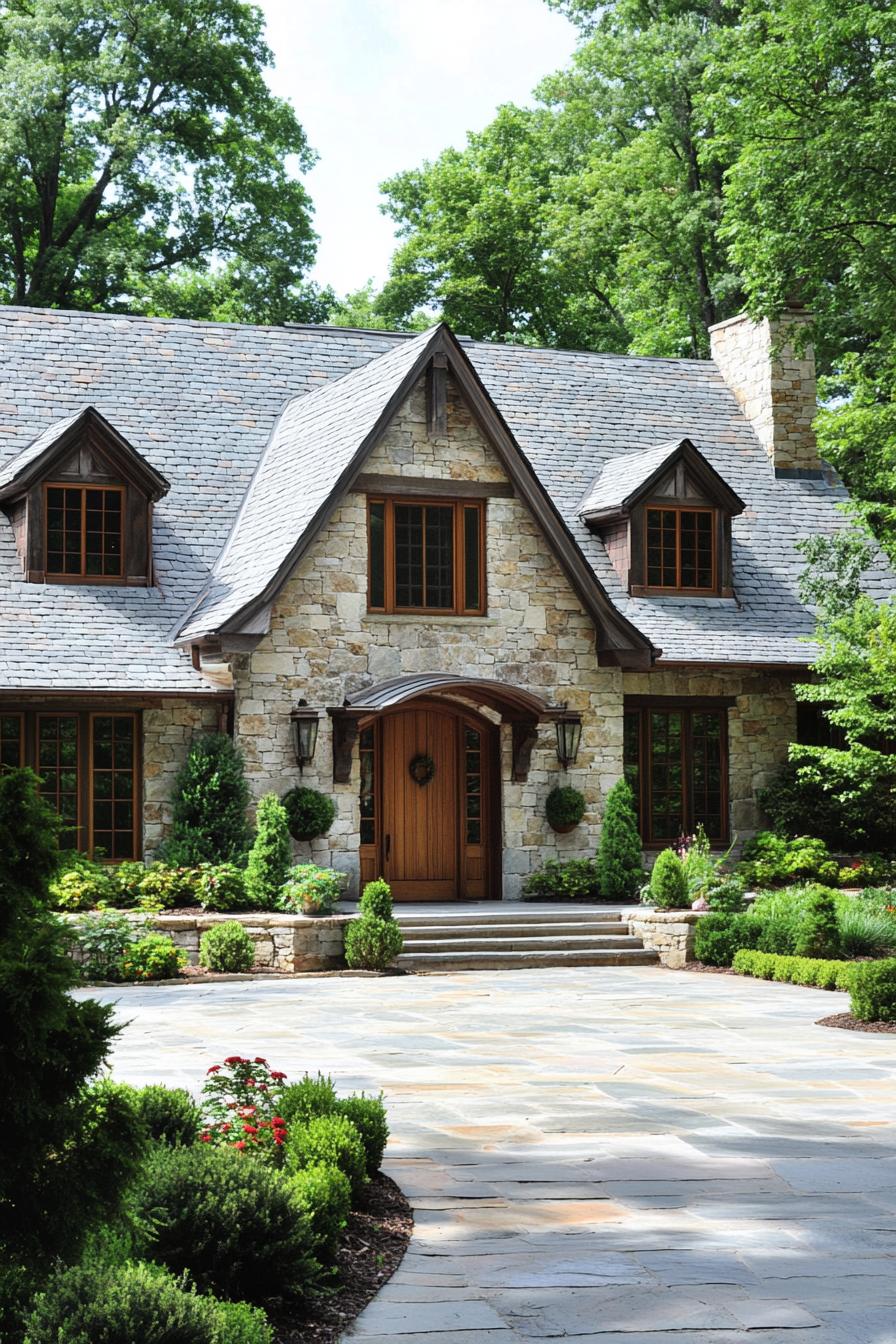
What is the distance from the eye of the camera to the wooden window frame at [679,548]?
2289cm

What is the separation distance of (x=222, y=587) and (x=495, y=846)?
16.0 feet

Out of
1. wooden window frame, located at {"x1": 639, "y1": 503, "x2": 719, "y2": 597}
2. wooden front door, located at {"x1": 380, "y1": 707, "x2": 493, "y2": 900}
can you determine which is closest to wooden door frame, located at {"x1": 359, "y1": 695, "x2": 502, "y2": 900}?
wooden front door, located at {"x1": 380, "y1": 707, "x2": 493, "y2": 900}

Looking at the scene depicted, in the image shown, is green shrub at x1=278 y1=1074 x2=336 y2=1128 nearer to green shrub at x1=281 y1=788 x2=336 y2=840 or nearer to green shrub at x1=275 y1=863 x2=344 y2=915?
green shrub at x1=275 y1=863 x2=344 y2=915

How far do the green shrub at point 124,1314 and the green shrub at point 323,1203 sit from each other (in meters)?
1.17

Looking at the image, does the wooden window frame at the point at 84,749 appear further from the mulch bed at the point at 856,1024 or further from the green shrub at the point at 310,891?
the mulch bed at the point at 856,1024

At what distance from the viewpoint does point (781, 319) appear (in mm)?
25234

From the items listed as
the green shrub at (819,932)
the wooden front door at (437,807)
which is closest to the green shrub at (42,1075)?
the green shrub at (819,932)

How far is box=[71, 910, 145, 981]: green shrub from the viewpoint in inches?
640

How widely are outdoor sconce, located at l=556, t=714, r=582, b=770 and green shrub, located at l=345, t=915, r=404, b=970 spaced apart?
4326 mm

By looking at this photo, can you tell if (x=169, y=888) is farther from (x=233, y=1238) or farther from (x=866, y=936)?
(x=233, y=1238)

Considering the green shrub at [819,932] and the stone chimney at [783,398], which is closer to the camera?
the green shrub at [819,932]

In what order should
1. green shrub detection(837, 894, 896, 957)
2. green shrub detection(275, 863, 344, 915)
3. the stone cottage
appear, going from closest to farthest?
green shrub detection(837, 894, 896, 957) < green shrub detection(275, 863, 344, 915) < the stone cottage

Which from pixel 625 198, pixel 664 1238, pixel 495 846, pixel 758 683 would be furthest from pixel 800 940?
pixel 625 198

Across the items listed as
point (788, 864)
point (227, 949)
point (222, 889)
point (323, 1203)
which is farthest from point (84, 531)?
point (323, 1203)
